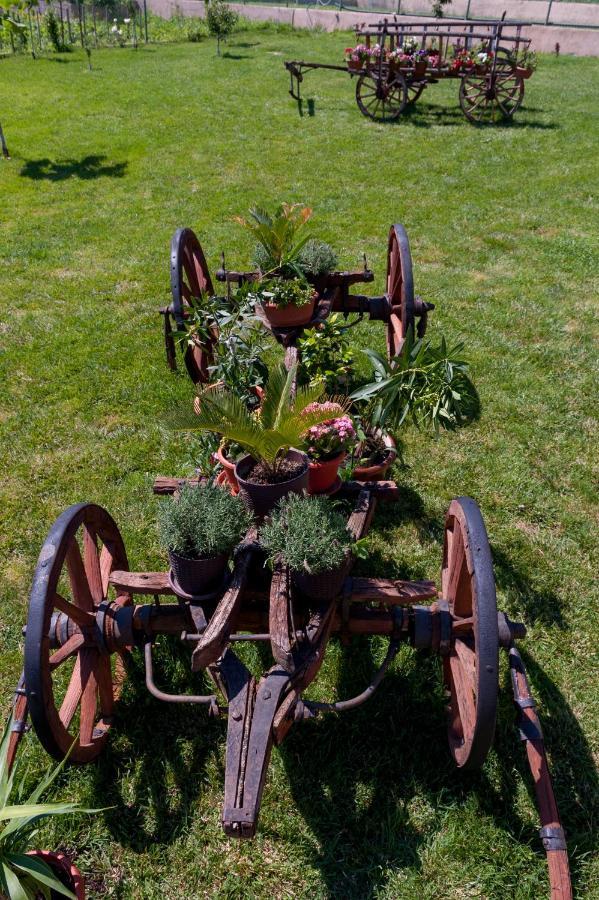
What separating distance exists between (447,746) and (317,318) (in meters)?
2.59

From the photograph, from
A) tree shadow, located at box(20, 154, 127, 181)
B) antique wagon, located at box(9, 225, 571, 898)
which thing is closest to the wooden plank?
antique wagon, located at box(9, 225, 571, 898)

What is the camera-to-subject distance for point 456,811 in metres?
2.48

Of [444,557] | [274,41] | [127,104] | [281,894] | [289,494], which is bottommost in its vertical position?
[281,894]

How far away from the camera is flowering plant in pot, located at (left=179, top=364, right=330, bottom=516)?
2.47 m

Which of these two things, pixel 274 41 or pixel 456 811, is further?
pixel 274 41

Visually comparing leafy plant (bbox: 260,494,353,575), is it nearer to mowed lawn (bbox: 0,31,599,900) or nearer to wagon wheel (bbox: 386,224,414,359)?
mowed lawn (bbox: 0,31,599,900)

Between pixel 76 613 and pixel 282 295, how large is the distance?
2306 mm

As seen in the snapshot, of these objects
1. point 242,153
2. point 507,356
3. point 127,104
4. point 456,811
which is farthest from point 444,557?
point 127,104

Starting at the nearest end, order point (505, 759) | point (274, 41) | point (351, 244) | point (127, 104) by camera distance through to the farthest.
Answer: point (505, 759) < point (351, 244) < point (127, 104) < point (274, 41)

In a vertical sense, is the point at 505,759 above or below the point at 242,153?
below

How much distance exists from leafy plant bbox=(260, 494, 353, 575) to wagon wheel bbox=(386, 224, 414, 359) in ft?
6.38

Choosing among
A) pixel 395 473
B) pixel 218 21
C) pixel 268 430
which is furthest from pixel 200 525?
pixel 218 21

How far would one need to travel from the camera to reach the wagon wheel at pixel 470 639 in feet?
6.91

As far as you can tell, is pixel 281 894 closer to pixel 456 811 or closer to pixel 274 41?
pixel 456 811
